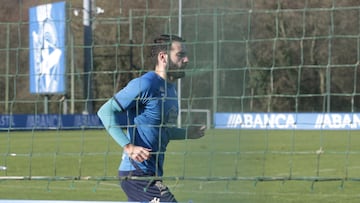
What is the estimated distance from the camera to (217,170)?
5.69 m

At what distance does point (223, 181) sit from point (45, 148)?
17.3m

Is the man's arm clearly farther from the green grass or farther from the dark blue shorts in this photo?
the green grass

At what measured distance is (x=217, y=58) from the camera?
222 inches

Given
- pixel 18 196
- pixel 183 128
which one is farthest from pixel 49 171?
pixel 183 128

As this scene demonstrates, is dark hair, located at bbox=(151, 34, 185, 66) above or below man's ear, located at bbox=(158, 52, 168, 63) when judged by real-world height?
above

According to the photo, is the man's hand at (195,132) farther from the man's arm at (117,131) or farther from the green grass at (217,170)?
the man's arm at (117,131)

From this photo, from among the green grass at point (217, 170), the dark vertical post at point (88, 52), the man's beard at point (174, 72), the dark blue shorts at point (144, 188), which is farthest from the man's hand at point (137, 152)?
the dark vertical post at point (88, 52)

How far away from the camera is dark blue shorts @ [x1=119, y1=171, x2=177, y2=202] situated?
18.3 feet

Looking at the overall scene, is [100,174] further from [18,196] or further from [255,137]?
[255,137]

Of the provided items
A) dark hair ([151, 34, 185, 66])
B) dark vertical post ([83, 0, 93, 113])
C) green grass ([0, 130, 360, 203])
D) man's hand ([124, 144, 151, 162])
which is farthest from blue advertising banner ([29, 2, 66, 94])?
man's hand ([124, 144, 151, 162])

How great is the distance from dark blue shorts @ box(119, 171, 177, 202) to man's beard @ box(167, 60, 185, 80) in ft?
2.56

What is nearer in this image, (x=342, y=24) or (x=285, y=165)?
(x=342, y=24)

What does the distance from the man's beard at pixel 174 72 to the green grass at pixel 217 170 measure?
1.68 ft

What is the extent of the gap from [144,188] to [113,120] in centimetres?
55
